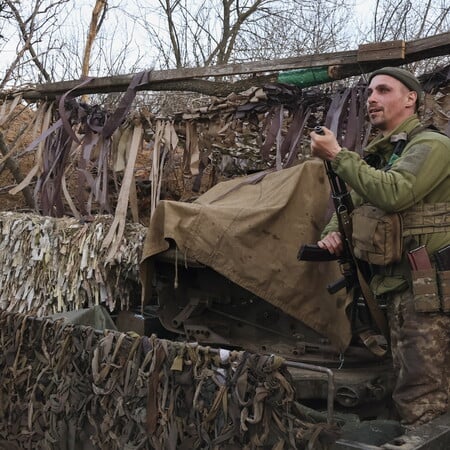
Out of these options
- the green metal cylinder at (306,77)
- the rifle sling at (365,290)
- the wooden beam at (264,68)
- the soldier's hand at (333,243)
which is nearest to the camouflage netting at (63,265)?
the wooden beam at (264,68)

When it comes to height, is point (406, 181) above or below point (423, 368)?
above

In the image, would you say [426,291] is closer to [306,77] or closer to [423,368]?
[423,368]

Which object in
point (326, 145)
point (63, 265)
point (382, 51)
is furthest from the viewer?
point (63, 265)

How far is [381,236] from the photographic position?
314cm

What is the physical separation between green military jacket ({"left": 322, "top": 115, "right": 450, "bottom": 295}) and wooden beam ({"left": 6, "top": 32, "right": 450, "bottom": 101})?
3.62 feet

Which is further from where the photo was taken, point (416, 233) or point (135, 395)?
point (135, 395)

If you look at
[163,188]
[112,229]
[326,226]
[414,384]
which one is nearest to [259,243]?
[326,226]

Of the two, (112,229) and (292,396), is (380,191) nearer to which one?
(292,396)

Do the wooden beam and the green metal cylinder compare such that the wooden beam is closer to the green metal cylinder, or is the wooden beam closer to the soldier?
the green metal cylinder

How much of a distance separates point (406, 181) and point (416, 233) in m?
0.28

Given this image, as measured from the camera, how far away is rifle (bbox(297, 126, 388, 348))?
3.43 m

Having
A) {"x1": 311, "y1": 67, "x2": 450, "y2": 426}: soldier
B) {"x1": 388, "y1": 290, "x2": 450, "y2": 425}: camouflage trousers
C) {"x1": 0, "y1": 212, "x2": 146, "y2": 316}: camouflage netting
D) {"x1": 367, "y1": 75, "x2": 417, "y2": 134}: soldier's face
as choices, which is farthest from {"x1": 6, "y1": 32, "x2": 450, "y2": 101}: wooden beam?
{"x1": 388, "y1": 290, "x2": 450, "y2": 425}: camouflage trousers

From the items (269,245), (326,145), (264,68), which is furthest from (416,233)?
(264,68)

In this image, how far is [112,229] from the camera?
495 centimetres
